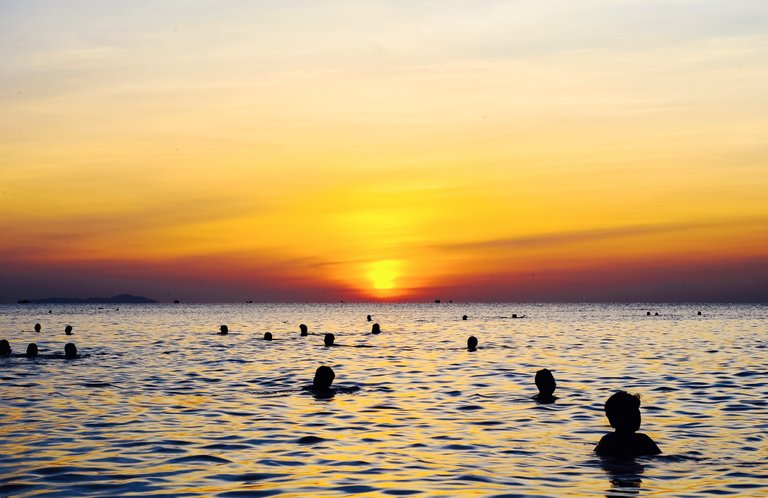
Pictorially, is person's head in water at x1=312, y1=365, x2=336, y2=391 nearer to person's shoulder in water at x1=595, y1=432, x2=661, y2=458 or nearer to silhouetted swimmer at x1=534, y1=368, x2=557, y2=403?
silhouetted swimmer at x1=534, y1=368, x2=557, y2=403

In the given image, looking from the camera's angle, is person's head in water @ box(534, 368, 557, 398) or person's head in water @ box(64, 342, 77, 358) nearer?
person's head in water @ box(534, 368, 557, 398)

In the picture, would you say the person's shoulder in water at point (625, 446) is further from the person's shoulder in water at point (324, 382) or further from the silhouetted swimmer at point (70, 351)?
the silhouetted swimmer at point (70, 351)

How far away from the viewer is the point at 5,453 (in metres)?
19.9

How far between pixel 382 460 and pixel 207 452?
4326 millimetres

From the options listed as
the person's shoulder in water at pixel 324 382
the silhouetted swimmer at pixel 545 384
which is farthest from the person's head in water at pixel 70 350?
the silhouetted swimmer at pixel 545 384

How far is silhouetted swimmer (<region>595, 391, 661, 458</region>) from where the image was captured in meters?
19.2

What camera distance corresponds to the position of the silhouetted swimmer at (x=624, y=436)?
19219mm

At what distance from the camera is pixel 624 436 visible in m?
19.4

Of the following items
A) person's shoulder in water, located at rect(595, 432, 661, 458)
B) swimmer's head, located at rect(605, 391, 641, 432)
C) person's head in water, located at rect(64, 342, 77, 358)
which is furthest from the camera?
person's head in water, located at rect(64, 342, 77, 358)

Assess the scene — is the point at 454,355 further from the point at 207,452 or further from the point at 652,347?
the point at 207,452

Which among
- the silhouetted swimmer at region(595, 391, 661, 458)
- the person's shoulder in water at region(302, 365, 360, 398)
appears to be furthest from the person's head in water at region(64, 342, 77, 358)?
the silhouetted swimmer at region(595, 391, 661, 458)

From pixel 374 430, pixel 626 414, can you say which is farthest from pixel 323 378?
pixel 626 414

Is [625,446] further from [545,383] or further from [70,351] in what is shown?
[70,351]

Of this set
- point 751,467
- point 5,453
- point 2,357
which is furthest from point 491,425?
point 2,357
